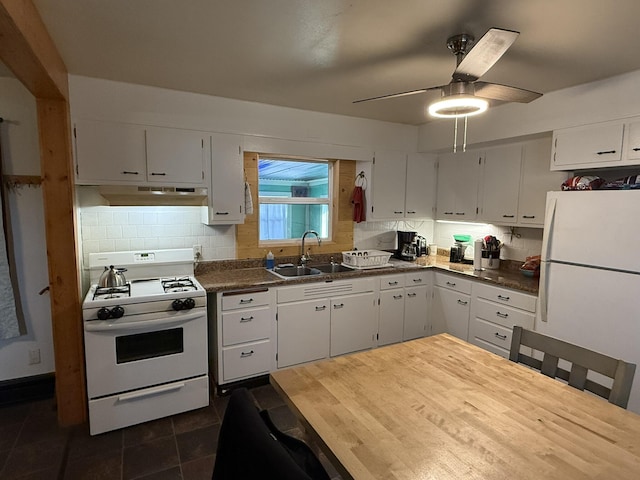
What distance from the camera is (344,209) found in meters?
3.93

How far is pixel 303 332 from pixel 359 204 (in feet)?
4.87

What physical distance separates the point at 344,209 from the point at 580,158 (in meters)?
2.10

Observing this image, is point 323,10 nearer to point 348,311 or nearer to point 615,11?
point 615,11

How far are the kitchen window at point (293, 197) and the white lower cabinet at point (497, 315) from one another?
64.3 inches

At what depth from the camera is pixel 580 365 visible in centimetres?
151

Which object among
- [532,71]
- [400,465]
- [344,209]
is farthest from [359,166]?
[400,465]

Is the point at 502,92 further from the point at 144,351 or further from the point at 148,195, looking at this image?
the point at 144,351

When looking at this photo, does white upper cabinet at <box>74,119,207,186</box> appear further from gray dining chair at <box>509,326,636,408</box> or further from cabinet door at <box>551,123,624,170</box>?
cabinet door at <box>551,123,624,170</box>

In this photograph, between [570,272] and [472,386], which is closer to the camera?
[472,386]

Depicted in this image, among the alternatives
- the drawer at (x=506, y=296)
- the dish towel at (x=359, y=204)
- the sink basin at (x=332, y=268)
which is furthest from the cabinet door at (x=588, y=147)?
the sink basin at (x=332, y=268)

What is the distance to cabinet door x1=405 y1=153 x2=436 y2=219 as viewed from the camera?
4008 millimetres

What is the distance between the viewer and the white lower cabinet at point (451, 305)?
340cm

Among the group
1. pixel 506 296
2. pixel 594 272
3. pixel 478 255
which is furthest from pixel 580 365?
pixel 478 255

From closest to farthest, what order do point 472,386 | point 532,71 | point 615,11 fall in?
point 472,386 → point 615,11 → point 532,71
